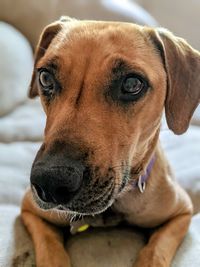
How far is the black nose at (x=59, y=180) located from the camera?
1.19m

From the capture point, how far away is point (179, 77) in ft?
4.94

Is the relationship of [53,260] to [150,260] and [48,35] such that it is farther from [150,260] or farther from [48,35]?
[48,35]

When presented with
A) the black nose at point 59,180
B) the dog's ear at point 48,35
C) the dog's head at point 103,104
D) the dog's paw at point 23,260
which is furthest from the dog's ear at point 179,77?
the dog's paw at point 23,260

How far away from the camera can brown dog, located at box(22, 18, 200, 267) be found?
1243 mm

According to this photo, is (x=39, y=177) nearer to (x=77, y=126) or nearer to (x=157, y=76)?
(x=77, y=126)

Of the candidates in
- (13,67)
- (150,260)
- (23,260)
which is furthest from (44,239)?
(13,67)

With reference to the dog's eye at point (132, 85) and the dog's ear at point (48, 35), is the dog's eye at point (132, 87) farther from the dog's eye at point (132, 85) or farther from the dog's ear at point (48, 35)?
the dog's ear at point (48, 35)

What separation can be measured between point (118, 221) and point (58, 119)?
48 centimetres

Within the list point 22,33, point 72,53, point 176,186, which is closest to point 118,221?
point 176,186

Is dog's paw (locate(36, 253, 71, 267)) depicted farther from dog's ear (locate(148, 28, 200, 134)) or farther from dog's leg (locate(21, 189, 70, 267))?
dog's ear (locate(148, 28, 200, 134))

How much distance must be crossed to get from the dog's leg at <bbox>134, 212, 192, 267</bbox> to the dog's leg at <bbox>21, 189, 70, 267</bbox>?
23cm

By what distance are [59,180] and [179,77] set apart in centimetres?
53

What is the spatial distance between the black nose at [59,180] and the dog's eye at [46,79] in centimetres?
30

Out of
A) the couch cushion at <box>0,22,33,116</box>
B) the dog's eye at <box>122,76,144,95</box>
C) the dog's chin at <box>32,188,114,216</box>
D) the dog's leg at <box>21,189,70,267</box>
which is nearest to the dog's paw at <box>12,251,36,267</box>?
the dog's leg at <box>21,189,70,267</box>
